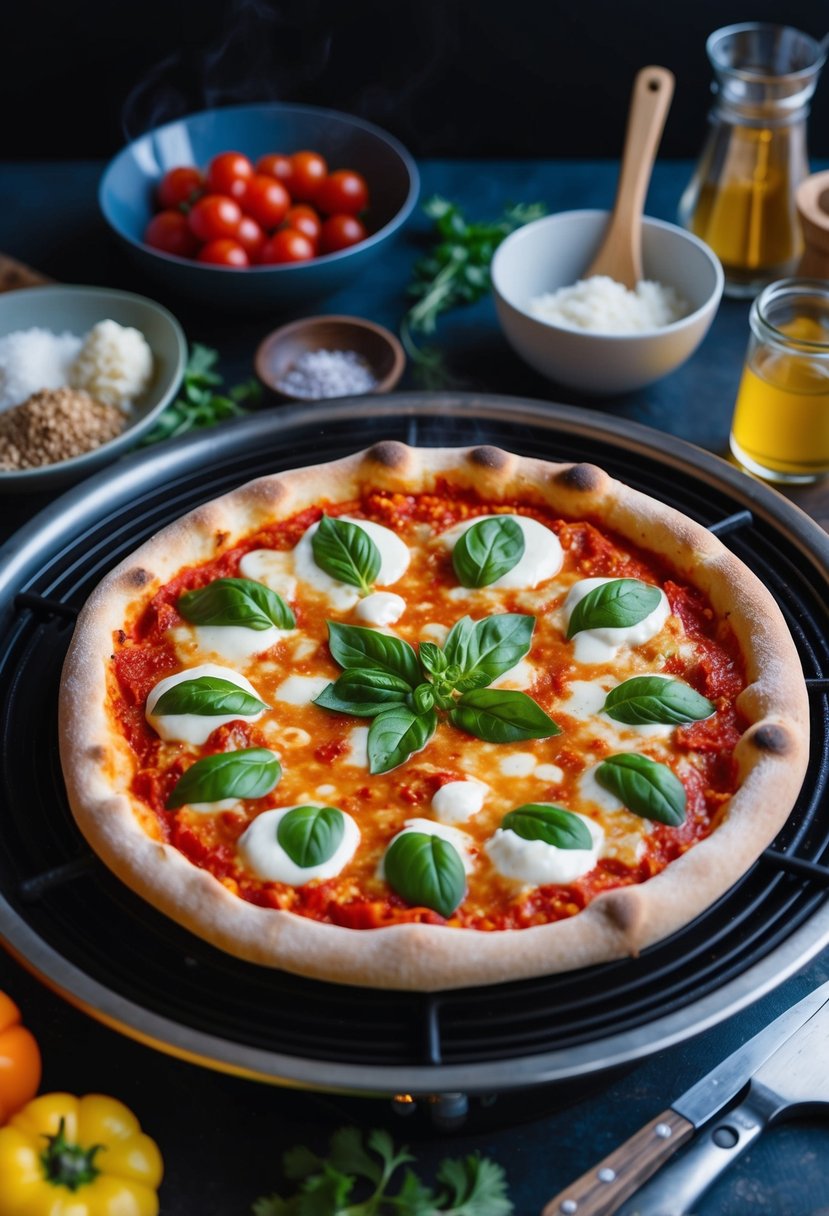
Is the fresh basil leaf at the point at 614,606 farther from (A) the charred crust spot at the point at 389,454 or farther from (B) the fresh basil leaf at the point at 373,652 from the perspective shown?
(A) the charred crust spot at the point at 389,454

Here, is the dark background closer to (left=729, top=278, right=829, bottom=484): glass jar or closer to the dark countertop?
(left=729, top=278, right=829, bottom=484): glass jar

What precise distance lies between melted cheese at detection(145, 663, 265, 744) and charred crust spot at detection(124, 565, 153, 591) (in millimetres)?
341

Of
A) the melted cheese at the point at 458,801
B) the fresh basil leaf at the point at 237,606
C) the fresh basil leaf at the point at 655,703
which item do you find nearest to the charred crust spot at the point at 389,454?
the fresh basil leaf at the point at 237,606

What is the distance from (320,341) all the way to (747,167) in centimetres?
179

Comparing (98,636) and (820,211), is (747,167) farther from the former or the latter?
(98,636)

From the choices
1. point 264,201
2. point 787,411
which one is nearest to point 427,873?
point 787,411

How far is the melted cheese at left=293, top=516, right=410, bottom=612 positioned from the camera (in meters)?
3.59

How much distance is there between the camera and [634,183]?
4.82 metres

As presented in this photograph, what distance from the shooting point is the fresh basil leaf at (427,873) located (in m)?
2.79

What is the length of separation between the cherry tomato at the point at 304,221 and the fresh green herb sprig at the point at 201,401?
67cm

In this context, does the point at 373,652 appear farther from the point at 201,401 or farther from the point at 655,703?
the point at 201,401

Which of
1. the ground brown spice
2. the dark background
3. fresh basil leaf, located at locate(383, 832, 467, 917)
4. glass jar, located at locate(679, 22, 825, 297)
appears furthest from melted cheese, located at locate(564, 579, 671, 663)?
the dark background

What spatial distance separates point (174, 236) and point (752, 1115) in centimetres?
391

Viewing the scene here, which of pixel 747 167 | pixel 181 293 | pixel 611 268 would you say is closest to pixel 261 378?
pixel 181 293
